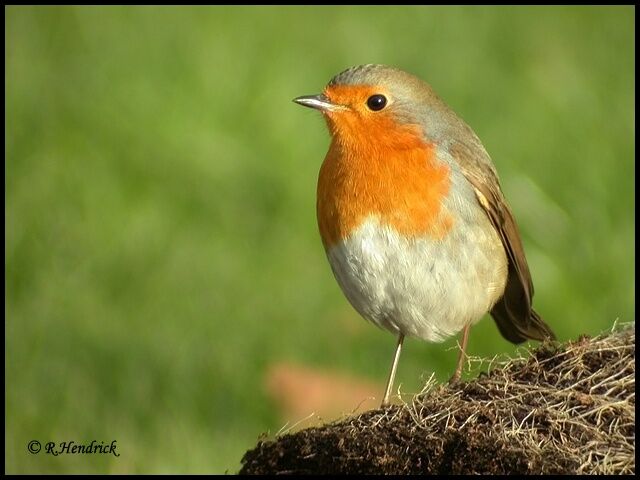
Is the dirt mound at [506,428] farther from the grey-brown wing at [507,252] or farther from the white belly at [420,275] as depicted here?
the grey-brown wing at [507,252]

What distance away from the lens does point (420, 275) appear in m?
5.52

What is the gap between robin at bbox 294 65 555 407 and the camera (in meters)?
5.50

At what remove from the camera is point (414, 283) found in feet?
18.1

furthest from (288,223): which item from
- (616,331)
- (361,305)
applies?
(616,331)

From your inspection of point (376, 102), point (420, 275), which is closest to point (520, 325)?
point (420, 275)

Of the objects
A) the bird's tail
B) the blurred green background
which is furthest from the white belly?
the blurred green background

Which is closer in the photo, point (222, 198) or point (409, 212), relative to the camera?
point (409, 212)

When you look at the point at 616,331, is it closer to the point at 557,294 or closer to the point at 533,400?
the point at 533,400

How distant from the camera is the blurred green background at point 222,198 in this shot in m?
7.72

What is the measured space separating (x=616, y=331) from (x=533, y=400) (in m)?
0.58

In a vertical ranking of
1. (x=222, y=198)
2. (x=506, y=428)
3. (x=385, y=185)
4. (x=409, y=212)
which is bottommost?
(x=506, y=428)

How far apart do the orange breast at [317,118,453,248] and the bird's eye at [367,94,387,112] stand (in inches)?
3.5

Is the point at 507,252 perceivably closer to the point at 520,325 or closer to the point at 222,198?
the point at 520,325

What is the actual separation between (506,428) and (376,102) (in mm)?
2108
